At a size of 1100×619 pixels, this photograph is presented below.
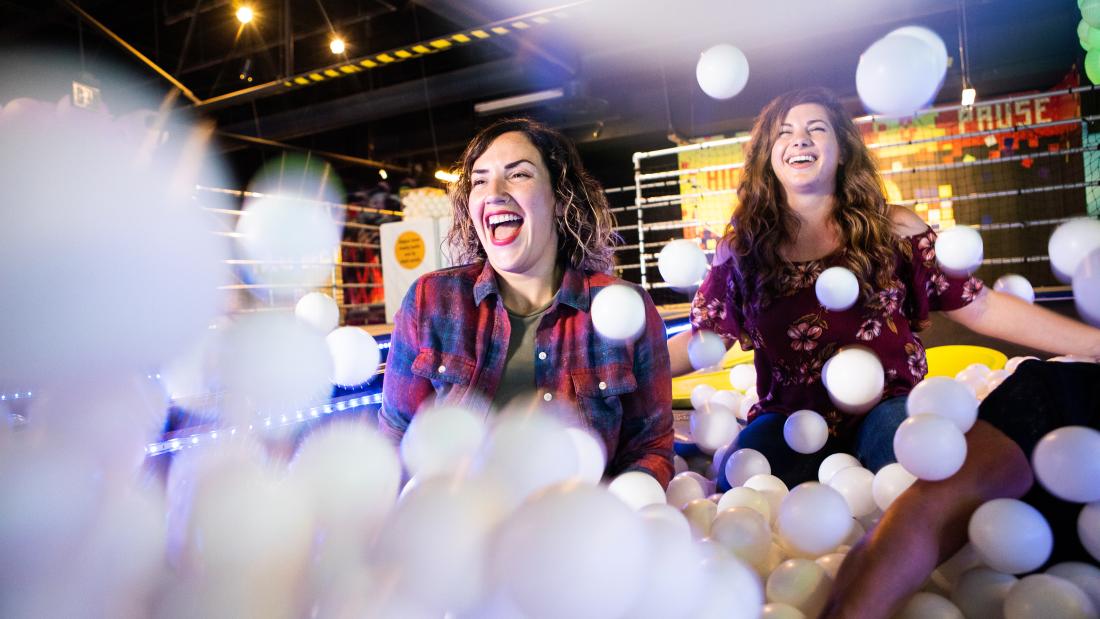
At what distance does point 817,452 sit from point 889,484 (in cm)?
44

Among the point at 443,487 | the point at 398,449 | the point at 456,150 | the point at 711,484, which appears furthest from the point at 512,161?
the point at 456,150

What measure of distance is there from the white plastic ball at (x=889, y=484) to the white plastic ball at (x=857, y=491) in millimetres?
51

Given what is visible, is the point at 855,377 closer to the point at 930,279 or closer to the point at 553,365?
the point at 930,279

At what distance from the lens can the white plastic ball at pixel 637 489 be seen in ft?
3.85

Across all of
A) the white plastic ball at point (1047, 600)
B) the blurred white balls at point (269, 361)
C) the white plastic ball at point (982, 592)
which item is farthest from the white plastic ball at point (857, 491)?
the blurred white balls at point (269, 361)

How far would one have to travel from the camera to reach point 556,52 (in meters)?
6.71

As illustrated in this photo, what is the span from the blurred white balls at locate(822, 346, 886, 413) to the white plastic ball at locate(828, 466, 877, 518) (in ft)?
0.72

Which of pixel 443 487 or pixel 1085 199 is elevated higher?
pixel 1085 199

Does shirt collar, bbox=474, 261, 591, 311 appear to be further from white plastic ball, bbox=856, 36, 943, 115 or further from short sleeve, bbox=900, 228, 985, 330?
white plastic ball, bbox=856, 36, 943, 115

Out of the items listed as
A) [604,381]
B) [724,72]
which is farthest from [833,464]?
[724,72]

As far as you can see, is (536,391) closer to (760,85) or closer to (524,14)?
A: (524,14)

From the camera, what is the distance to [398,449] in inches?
53.2

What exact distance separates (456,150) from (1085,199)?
22.6ft

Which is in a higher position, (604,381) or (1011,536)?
(604,381)
